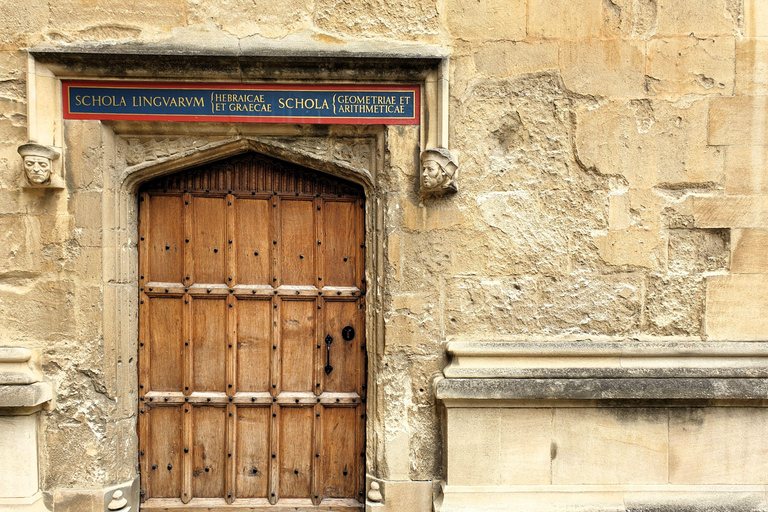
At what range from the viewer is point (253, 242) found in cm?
288

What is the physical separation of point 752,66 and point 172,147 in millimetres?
3590

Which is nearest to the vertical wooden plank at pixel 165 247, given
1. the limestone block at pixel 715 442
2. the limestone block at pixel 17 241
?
the limestone block at pixel 17 241

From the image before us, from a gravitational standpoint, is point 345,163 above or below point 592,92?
below

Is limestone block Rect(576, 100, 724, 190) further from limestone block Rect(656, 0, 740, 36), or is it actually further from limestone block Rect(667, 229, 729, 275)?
limestone block Rect(656, 0, 740, 36)

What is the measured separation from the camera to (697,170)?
2.64 m

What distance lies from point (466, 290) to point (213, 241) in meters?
1.67

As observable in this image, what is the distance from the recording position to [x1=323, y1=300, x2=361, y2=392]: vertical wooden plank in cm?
289

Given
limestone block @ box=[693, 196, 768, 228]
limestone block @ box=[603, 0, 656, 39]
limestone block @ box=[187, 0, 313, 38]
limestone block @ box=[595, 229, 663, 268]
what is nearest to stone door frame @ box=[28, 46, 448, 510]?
limestone block @ box=[187, 0, 313, 38]

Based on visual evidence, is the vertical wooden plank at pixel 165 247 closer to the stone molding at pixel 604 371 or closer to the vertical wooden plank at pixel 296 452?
the vertical wooden plank at pixel 296 452

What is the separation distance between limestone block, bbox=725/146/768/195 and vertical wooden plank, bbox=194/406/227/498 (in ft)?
11.5

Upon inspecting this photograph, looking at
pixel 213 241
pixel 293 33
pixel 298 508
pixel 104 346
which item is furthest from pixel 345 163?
pixel 298 508

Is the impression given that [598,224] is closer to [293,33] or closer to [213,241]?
[293,33]

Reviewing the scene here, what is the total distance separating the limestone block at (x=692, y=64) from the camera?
2.63 metres

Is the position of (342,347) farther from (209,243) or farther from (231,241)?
(209,243)
